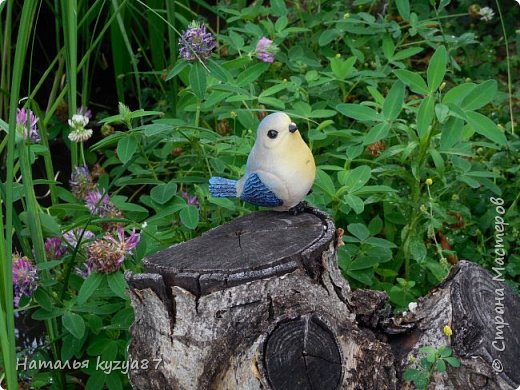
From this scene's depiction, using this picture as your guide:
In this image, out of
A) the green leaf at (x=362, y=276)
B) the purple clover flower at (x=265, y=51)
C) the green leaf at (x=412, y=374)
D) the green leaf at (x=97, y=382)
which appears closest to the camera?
the green leaf at (x=412, y=374)

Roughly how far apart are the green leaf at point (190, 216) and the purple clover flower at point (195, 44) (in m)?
0.41

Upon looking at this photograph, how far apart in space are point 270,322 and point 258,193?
348mm

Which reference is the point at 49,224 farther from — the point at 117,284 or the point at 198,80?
the point at 198,80

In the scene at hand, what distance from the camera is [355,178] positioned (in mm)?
2654

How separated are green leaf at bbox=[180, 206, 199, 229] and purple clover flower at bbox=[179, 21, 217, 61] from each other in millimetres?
407

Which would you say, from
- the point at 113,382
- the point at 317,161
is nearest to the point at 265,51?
the point at 317,161

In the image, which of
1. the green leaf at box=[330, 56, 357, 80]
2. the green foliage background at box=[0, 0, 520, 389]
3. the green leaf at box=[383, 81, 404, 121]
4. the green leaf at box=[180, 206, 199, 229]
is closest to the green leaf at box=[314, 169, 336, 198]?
the green foliage background at box=[0, 0, 520, 389]

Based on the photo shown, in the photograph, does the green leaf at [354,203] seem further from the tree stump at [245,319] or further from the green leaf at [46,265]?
the green leaf at [46,265]

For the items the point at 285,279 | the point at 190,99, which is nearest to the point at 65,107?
the point at 190,99

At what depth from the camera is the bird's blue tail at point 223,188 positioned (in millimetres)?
2418

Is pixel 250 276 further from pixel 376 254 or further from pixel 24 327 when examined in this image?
pixel 24 327

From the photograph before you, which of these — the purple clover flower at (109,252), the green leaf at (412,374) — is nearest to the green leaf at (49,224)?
the purple clover flower at (109,252)

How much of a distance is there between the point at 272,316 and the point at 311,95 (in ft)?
4.33

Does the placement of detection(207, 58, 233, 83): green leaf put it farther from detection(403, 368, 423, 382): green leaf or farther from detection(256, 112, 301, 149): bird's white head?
detection(403, 368, 423, 382): green leaf
